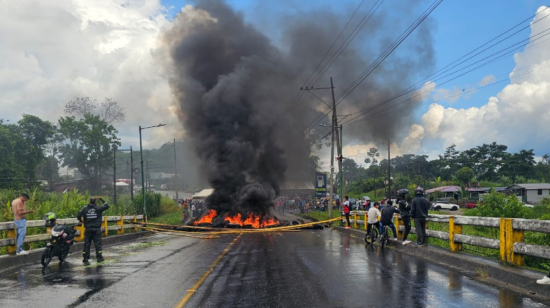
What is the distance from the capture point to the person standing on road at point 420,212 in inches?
472

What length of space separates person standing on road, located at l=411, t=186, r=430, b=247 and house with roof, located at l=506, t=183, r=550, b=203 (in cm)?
5249

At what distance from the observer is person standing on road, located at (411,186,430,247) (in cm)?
1199

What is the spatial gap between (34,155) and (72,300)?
54.0m

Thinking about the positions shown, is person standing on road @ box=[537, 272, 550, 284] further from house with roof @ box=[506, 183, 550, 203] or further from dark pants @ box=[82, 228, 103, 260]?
house with roof @ box=[506, 183, 550, 203]

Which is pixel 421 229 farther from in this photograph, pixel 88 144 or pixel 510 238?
pixel 88 144

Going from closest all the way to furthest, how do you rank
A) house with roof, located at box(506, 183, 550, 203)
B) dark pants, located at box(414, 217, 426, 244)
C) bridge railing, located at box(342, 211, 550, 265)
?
bridge railing, located at box(342, 211, 550, 265)
dark pants, located at box(414, 217, 426, 244)
house with roof, located at box(506, 183, 550, 203)

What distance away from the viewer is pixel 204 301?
6336mm

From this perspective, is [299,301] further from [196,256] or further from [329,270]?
[196,256]

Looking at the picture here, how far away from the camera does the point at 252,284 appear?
25.0ft

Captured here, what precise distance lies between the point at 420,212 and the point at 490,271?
3908 millimetres

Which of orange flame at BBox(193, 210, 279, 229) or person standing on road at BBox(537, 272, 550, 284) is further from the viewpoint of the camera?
orange flame at BBox(193, 210, 279, 229)

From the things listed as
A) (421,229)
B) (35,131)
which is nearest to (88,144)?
(35,131)

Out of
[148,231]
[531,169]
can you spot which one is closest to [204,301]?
[148,231]

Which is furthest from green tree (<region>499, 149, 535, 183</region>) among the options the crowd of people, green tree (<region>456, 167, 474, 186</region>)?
the crowd of people
